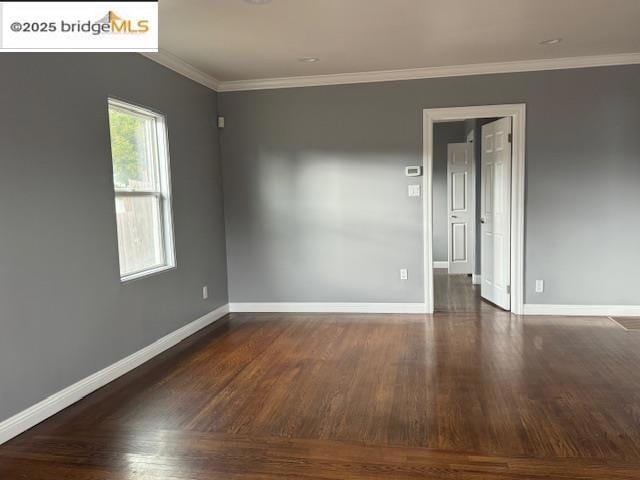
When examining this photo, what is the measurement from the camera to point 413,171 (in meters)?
5.04

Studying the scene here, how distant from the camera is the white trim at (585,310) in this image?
4.80m

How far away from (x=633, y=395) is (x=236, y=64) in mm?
4091

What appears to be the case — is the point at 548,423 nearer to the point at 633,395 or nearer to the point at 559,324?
the point at 633,395

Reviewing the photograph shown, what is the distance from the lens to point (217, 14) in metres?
3.25

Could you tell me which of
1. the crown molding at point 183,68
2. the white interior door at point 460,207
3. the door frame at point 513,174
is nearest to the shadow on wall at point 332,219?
the door frame at point 513,174

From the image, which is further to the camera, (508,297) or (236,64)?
(508,297)

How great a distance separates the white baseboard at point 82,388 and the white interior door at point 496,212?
3.27 metres

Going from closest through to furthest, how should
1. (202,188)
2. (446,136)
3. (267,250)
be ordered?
1. (202,188)
2. (267,250)
3. (446,136)

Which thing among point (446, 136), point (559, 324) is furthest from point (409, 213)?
point (446, 136)

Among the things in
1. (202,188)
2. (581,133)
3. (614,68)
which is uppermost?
(614,68)

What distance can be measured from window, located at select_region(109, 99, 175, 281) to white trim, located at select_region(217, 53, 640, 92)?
1.39 meters

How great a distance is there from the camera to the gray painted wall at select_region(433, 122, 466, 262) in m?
8.38

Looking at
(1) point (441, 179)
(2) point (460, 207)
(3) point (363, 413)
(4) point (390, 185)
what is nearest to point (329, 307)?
(4) point (390, 185)

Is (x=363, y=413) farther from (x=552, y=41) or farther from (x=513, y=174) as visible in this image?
(x=552, y=41)
